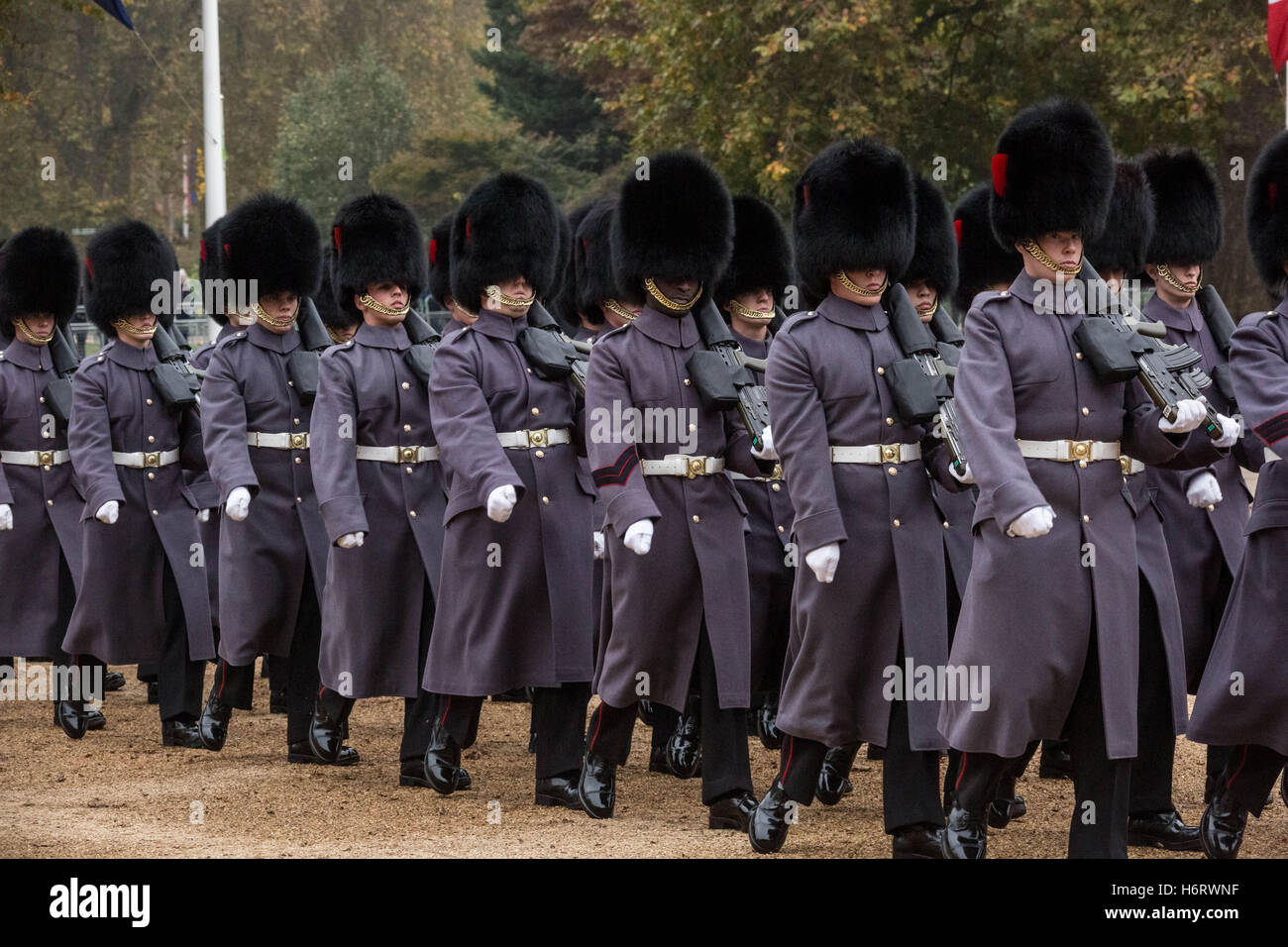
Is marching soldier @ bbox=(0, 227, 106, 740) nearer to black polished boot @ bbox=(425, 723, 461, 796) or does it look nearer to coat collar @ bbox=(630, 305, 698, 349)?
black polished boot @ bbox=(425, 723, 461, 796)

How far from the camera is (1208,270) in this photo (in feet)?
63.6

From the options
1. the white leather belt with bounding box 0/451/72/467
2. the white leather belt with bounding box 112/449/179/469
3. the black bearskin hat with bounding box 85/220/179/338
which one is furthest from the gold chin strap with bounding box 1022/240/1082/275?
the white leather belt with bounding box 0/451/72/467

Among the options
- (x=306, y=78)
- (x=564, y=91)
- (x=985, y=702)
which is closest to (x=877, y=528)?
(x=985, y=702)

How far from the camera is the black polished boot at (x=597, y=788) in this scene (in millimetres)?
6719

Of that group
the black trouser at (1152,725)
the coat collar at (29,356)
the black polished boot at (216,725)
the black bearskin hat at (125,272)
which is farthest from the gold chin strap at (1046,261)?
the coat collar at (29,356)

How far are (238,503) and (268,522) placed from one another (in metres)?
0.56

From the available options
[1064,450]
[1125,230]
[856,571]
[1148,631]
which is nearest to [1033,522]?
[1064,450]

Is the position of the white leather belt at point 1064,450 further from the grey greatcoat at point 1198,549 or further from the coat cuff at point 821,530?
the grey greatcoat at point 1198,549

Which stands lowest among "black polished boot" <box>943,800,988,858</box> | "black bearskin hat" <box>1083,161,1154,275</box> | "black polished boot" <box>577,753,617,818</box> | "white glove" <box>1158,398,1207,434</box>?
"black polished boot" <box>577,753,617,818</box>

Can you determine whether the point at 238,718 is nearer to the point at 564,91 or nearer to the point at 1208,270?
the point at 1208,270

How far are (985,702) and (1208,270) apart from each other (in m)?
14.9

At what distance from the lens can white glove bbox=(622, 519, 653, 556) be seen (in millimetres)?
6203

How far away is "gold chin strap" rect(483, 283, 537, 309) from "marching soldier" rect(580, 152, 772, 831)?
67 centimetres

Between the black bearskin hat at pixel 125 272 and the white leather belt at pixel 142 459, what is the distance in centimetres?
76
